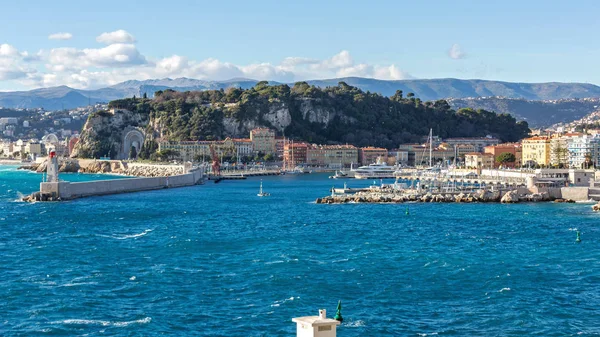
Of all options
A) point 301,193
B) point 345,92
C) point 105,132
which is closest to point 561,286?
point 301,193

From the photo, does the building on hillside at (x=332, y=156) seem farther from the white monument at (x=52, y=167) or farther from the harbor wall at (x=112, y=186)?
the white monument at (x=52, y=167)

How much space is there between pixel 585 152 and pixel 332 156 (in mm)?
40595

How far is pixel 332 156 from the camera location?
387 feet

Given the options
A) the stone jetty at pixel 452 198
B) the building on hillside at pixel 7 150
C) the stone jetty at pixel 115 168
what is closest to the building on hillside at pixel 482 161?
the stone jetty at pixel 115 168

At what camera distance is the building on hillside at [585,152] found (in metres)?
83.6

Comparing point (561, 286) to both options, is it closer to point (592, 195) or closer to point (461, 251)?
point (461, 251)

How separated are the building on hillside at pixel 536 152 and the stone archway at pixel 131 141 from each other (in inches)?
2171

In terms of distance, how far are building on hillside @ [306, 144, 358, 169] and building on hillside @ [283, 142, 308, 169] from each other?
637 mm

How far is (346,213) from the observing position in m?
45.4

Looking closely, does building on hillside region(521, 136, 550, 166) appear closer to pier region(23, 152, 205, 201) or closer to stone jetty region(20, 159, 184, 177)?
stone jetty region(20, 159, 184, 177)

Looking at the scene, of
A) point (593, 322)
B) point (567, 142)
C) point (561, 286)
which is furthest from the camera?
point (567, 142)

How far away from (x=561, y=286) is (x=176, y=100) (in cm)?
10953

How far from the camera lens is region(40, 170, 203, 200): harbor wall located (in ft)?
173

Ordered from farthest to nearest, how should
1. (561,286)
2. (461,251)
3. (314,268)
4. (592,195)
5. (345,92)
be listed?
(345,92) < (592,195) < (461,251) < (314,268) < (561,286)
